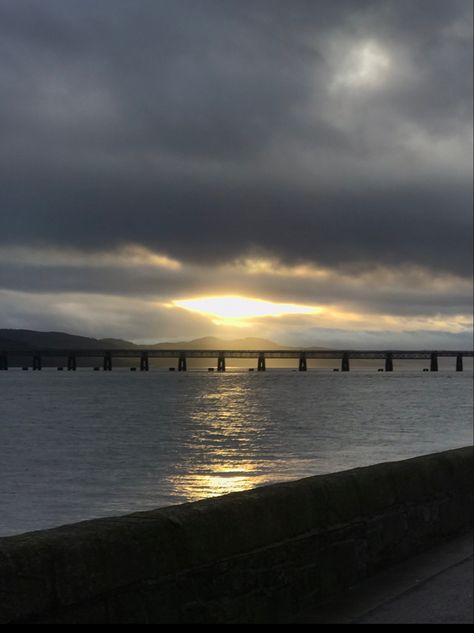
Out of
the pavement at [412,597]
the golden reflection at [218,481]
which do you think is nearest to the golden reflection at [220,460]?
the golden reflection at [218,481]

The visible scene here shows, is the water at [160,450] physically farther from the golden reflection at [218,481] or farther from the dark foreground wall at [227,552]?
the dark foreground wall at [227,552]

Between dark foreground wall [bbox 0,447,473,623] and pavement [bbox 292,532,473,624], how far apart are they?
143 millimetres

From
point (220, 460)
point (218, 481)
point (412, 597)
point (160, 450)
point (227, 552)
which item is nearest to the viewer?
point (227, 552)

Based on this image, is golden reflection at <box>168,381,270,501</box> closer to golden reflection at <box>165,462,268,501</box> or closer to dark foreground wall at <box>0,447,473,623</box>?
golden reflection at <box>165,462,268,501</box>

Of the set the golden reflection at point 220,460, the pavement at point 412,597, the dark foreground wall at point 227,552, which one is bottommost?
the golden reflection at point 220,460

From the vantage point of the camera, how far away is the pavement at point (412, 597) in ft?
22.9

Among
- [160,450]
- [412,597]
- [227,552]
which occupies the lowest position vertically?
[160,450]

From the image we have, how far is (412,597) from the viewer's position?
7578 mm

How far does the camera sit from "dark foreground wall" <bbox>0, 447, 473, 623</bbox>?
5.27m

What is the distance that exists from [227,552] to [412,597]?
2065mm

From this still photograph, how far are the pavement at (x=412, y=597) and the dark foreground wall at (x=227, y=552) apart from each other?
14 centimetres

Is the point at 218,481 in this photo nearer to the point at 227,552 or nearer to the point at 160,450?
the point at 160,450

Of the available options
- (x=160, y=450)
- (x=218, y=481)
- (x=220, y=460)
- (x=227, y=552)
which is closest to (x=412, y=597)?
(x=227, y=552)

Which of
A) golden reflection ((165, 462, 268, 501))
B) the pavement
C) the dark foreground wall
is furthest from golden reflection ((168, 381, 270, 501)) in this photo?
the dark foreground wall
